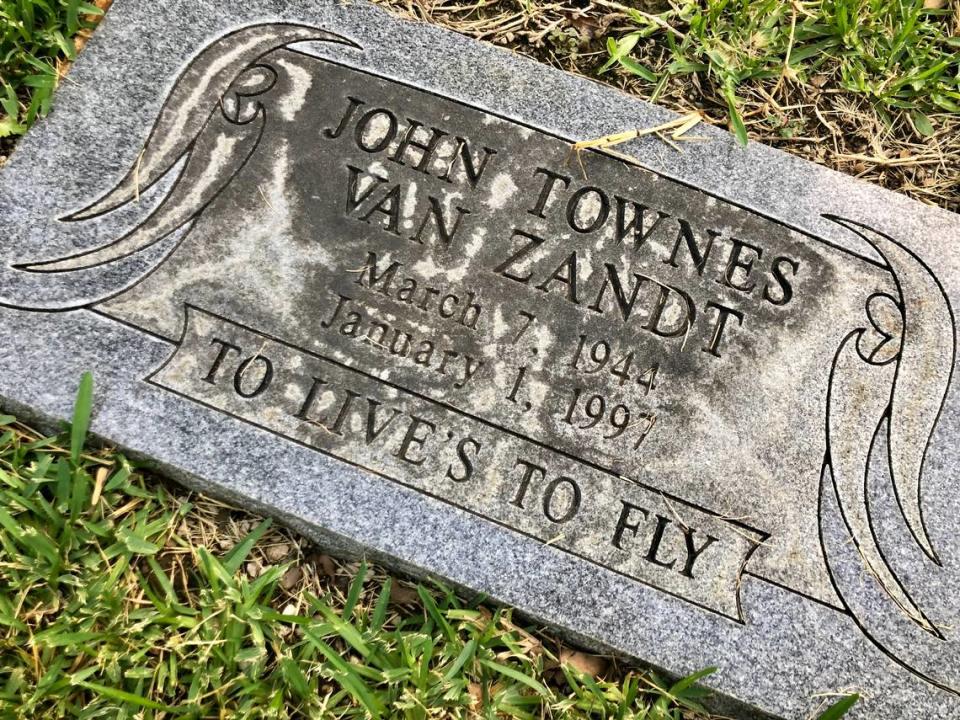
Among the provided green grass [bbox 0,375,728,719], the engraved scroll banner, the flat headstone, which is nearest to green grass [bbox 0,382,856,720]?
green grass [bbox 0,375,728,719]

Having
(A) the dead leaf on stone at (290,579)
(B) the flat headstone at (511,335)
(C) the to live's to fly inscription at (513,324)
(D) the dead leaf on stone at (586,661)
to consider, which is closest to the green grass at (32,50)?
(B) the flat headstone at (511,335)

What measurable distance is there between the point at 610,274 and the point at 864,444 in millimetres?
837

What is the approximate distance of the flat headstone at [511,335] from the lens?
6.40 feet

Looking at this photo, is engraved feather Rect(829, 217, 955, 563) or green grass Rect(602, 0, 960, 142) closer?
engraved feather Rect(829, 217, 955, 563)

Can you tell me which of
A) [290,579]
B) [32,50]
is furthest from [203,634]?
[32,50]

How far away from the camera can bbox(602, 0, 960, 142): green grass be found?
246 cm

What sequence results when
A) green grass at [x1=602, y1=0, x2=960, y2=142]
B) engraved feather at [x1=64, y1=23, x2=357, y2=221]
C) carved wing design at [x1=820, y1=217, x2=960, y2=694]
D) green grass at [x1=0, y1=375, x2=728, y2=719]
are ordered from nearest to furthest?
green grass at [x1=0, y1=375, x2=728, y2=719], carved wing design at [x1=820, y1=217, x2=960, y2=694], engraved feather at [x1=64, y1=23, x2=357, y2=221], green grass at [x1=602, y1=0, x2=960, y2=142]

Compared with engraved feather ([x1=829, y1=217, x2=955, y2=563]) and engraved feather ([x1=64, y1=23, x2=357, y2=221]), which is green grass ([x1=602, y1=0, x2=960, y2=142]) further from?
engraved feather ([x1=64, y1=23, x2=357, y2=221])

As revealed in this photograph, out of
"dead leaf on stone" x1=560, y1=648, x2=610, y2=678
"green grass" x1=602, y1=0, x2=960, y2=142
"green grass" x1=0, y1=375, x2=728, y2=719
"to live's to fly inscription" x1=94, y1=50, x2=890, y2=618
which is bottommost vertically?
"green grass" x1=0, y1=375, x2=728, y2=719

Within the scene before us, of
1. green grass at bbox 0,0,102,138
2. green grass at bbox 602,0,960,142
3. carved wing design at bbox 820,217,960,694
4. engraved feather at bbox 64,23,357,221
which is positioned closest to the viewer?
carved wing design at bbox 820,217,960,694

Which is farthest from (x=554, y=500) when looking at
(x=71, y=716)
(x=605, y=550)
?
(x=71, y=716)

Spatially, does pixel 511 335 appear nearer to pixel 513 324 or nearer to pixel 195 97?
pixel 513 324

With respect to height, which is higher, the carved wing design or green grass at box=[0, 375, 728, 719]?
the carved wing design

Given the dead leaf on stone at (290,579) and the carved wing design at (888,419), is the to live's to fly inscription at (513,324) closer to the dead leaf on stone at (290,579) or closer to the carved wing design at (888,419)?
the carved wing design at (888,419)
